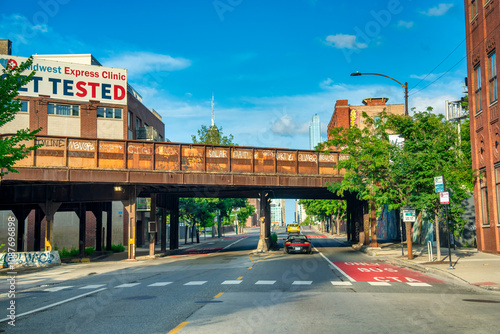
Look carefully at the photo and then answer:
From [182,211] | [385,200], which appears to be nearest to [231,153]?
[385,200]

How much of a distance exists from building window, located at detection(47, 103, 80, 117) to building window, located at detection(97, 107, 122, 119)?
2.09m

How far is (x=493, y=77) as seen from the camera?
26.4 m

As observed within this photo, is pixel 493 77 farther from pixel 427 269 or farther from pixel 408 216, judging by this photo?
pixel 427 269

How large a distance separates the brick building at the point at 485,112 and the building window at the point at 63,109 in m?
35.7

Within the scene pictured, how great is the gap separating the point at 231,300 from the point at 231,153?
23.9m

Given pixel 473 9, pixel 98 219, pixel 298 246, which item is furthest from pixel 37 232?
pixel 473 9

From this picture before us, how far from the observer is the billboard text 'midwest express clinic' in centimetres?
4634

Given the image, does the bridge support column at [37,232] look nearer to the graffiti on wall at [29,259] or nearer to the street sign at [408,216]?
the graffiti on wall at [29,259]

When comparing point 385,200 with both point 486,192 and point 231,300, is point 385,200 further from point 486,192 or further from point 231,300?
point 231,300

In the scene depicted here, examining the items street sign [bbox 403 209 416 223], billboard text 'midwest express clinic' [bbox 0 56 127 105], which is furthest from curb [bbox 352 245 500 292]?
billboard text 'midwest express clinic' [bbox 0 56 127 105]

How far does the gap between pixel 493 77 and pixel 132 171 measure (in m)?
23.0

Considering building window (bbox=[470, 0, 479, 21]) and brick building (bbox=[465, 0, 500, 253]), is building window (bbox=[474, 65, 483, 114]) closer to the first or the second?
brick building (bbox=[465, 0, 500, 253])

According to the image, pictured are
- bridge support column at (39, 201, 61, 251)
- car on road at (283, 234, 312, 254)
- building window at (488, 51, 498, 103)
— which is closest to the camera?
building window at (488, 51, 498, 103)

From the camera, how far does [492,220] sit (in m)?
26.2
